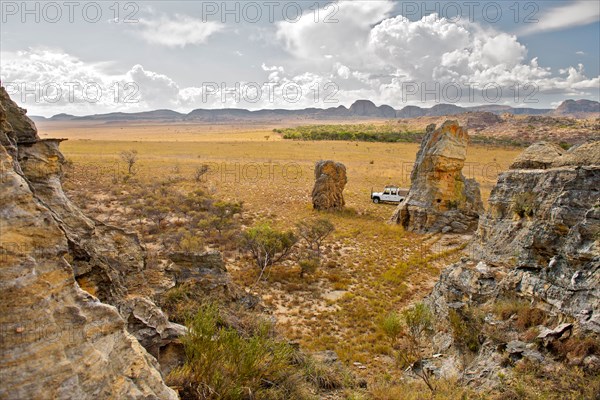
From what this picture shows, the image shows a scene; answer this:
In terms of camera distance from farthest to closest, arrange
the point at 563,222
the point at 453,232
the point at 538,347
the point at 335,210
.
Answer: the point at 335,210, the point at 453,232, the point at 563,222, the point at 538,347

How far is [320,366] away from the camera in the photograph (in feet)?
23.0

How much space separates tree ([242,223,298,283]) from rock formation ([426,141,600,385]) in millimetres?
5617

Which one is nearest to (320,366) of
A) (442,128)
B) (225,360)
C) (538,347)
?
(225,360)

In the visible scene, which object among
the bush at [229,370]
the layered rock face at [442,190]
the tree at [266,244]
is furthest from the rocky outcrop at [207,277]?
the layered rock face at [442,190]

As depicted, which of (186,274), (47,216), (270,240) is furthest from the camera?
(270,240)

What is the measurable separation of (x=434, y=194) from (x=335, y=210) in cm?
646

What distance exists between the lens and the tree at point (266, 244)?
44.7ft

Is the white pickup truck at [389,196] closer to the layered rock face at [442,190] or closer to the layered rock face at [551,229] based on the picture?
the layered rock face at [442,190]

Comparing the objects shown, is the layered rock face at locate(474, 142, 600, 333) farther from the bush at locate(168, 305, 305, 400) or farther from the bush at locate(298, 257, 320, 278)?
the bush at locate(298, 257, 320, 278)

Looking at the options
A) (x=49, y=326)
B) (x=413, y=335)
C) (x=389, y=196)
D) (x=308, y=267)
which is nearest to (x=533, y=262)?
(x=413, y=335)

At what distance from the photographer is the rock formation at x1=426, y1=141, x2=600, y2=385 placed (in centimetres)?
622

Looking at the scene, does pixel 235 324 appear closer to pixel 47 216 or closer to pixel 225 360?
pixel 225 360

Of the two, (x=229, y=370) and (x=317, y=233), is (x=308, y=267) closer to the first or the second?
(x=317, y=233)

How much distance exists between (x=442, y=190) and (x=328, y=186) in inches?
280
